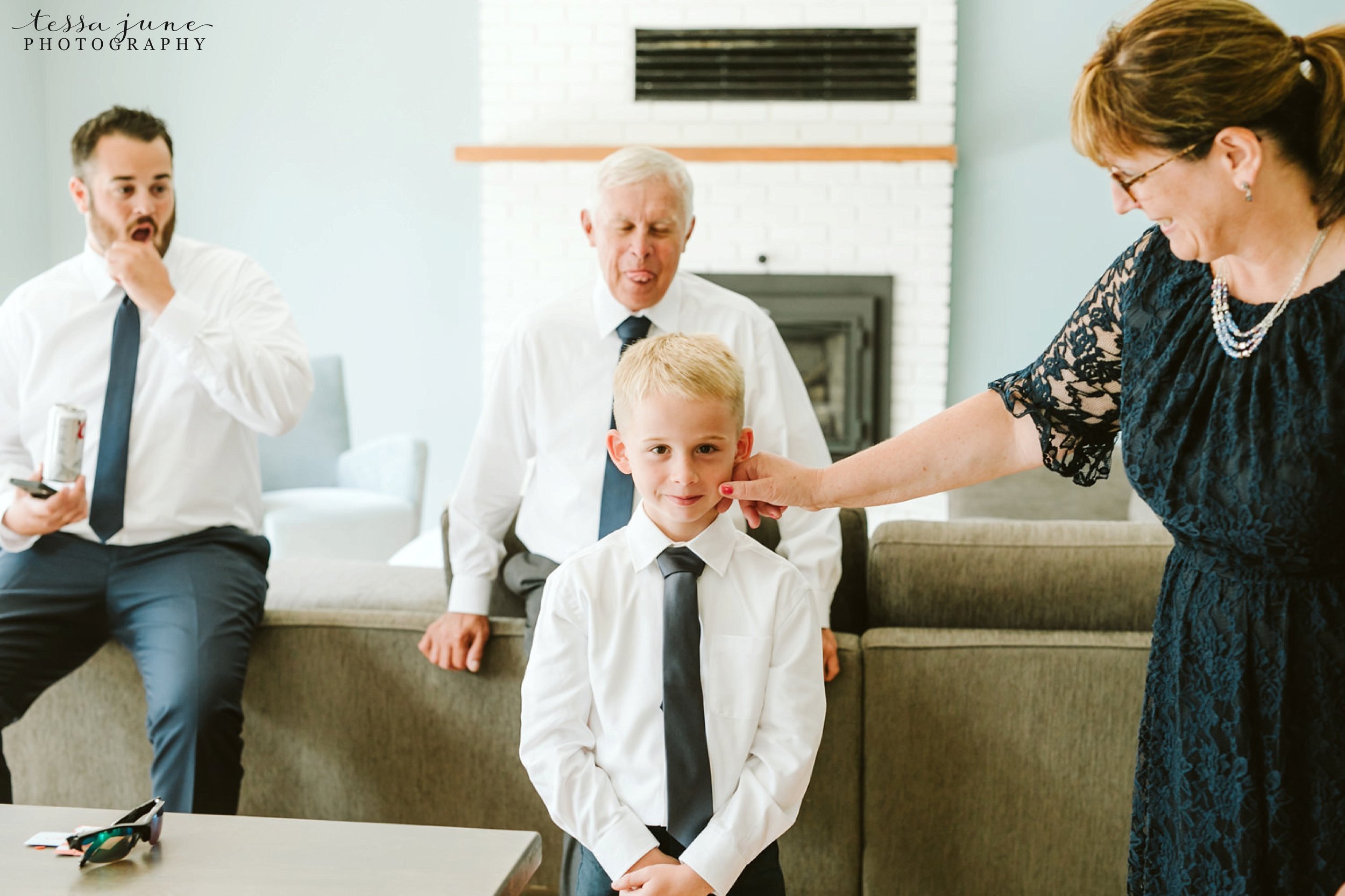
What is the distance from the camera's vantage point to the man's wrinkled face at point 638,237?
210 centimetres

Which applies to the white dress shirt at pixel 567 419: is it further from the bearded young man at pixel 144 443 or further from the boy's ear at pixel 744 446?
the boy's ear at pixel 744 446

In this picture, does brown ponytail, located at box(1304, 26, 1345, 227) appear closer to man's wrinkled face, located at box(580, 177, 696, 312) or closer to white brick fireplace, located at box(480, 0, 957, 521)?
man's wrinkled face, located at box(580, 177, 696, 312)

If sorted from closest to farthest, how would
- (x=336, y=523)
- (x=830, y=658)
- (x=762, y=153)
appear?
(x=830, y=658), (x=336, y=523), (x=762, y=153)

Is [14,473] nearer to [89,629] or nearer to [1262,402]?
[89,629]

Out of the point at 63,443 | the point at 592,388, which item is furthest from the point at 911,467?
the point at 63,443

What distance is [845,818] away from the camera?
184cm

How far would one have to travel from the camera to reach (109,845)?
122 centimetres

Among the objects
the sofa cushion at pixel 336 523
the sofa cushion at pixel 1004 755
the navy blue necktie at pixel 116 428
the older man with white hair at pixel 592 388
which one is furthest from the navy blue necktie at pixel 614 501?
the sofa cushion at pixel 336 523

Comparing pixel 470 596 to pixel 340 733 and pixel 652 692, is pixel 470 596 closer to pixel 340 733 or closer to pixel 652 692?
pixel 340 733

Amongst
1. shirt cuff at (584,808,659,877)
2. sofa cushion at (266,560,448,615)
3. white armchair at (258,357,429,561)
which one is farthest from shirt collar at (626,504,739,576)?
white armchair at (258,357,429,561)

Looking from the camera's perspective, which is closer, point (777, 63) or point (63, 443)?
point (63, 443)

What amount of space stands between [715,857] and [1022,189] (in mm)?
4467

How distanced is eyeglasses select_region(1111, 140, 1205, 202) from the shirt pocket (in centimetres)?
66

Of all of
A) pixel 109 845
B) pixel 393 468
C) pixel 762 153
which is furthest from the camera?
pixel 762 153
